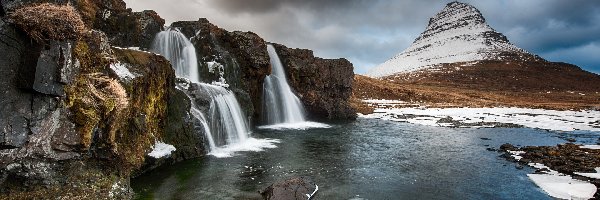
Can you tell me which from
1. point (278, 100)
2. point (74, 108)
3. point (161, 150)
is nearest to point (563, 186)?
point (161, 150)

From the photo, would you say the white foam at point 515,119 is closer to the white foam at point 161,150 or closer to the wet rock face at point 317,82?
the wet rock face at point 317,82

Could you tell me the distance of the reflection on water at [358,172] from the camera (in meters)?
16.1

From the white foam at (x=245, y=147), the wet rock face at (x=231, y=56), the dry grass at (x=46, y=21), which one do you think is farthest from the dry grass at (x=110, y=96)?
the wet rock face at (x=231, y=56)

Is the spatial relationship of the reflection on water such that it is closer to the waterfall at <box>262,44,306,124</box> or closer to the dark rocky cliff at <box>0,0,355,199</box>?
the dark rocky cliff at <box>0,0,355,199</box>

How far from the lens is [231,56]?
3797cm

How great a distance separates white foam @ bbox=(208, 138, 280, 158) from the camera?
23219 mm

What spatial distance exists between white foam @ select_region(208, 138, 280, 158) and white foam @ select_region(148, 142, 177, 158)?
10.3 ft

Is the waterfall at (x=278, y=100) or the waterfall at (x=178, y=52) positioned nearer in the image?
the waterfall at (x=178, y=52)

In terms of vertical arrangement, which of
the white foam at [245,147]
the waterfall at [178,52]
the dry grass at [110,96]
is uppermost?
the waterfall at [178,52]

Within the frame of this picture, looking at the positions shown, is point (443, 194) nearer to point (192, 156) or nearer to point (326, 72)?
point (192, 156)

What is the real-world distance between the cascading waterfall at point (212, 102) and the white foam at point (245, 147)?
1.26ft

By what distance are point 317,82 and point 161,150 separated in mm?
32538

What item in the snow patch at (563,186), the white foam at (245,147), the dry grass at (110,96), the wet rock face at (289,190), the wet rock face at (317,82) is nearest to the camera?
the dry grass at (110,96)

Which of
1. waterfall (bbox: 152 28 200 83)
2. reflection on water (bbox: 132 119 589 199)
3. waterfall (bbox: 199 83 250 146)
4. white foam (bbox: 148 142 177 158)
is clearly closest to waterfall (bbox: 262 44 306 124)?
reflection on water (bbox: 132 119 589 199)
